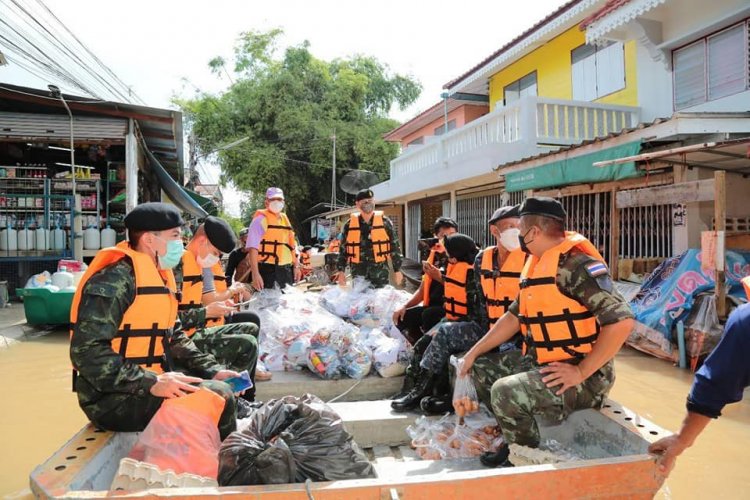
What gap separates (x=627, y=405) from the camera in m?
4.64

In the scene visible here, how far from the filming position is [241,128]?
25.2 m

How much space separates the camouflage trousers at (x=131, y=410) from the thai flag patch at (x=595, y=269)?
1.80m

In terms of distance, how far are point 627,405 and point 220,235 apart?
3.80m

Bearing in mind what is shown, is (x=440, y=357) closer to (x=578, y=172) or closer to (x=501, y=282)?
(x=501, y=282)

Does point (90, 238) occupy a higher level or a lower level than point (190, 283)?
higher

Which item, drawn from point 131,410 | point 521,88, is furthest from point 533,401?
point 521,88

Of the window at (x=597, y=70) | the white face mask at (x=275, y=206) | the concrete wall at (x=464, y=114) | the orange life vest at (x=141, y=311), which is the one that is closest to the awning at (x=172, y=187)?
the white face mask at (x=275, y=206)

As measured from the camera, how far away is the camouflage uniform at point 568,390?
7.85 ft

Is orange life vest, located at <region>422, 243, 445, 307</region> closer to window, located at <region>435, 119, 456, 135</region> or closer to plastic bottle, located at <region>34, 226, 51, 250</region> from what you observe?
Answer: plastic bottle, located at <region>34, 226, 51, 250</region>

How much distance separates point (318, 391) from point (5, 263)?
8016mm

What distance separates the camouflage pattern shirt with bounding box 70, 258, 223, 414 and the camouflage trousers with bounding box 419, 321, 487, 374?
1966 millimetres

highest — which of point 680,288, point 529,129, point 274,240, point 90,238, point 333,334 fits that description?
point 529,129

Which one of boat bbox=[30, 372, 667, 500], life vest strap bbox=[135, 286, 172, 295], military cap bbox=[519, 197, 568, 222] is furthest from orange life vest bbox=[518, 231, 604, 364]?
life vest strap bbox=[135, 286, 172, 295]

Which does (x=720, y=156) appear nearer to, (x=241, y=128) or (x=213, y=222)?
(x=213, y=222)
